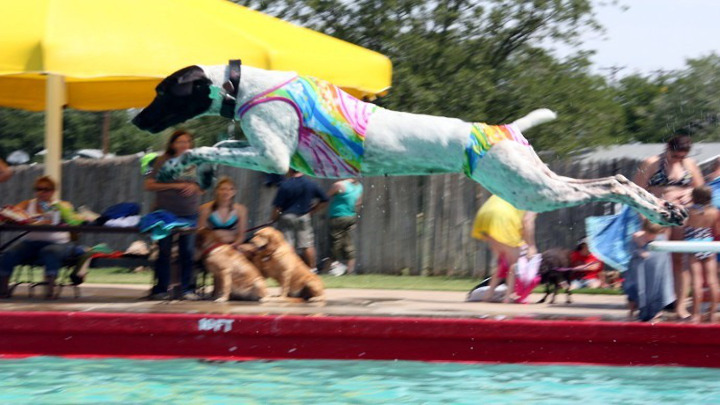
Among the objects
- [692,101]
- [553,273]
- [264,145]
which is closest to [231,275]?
[264,145]

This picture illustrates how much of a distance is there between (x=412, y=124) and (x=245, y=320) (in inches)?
79.3

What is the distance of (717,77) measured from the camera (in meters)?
59.5

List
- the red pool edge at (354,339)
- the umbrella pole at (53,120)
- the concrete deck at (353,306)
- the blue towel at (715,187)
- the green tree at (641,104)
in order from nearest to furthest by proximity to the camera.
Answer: the red pool edge at (354,339) → the concrete deck at (353,306) → the blue towel at (715,187) → the umbrella pole at (53,120) → the green tree at (641,104)

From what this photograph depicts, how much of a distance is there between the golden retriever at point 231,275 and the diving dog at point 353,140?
107cm

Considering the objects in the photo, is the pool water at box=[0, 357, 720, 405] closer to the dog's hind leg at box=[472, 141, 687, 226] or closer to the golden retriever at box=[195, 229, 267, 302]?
the dog's hind leg at box=[472, 141, 687, 226]

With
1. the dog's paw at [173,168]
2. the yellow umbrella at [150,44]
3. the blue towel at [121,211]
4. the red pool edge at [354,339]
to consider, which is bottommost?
the red pool edge at [354,339]

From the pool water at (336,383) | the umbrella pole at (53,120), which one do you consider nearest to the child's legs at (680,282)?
the pool water at (336,383)

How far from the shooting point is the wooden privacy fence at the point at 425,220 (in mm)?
16250

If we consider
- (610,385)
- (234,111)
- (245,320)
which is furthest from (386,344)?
(234,111)

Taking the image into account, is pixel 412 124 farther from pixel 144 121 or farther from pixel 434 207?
pixel 434 207

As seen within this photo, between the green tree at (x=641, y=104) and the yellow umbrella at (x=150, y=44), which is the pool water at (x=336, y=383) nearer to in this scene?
the yellow umbrella at (x=150, y=44)

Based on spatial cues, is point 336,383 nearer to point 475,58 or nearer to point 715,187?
point 715,187

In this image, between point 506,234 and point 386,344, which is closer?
point 386,344

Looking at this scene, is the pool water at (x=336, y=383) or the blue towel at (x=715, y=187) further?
the blue towel at (x=715, y=187)
